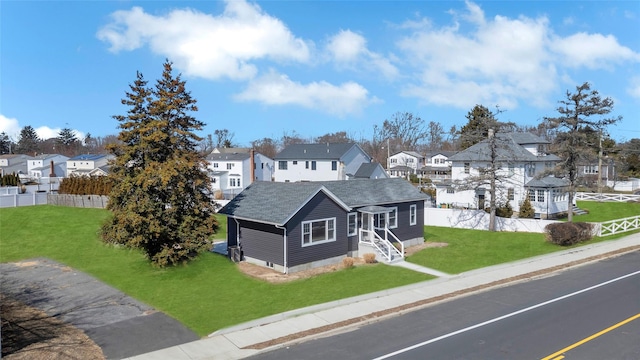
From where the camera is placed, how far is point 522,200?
42875 mm

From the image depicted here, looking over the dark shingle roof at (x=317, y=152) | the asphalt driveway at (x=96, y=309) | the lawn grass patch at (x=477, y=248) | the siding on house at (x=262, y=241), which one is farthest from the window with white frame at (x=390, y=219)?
the dark shingle roof at (x=317, y=152)

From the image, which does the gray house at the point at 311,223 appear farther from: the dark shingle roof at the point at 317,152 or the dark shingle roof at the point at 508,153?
the dark shingle roof at the point at 317,152

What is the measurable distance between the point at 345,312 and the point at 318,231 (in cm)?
809

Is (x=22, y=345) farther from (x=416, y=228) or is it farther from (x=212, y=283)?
(x=416, y=228)

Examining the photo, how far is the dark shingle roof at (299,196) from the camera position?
24.0m

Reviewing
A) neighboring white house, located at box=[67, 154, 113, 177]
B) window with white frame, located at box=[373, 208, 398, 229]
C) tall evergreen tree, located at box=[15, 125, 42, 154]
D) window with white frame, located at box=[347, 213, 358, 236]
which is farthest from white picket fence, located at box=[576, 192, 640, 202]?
tall evergreen tree, located at box=[15, 125, 42, 154]

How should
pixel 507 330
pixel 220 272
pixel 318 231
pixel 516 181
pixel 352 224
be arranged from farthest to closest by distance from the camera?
pixel 516 181 → pixel 352 224 → pixel 318 231 → pixel 220 272 → pixel 507 330

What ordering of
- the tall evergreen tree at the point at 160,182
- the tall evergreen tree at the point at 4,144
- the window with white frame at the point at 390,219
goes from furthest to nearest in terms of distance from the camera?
the tall evergreen tree at the point at 4,144 < the window with white frame at the point at 390,219 < the tall evergreen tree at the point at 160,182

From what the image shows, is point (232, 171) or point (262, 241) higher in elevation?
point (232, 171)

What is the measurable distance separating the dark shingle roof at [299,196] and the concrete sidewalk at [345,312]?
662 cm

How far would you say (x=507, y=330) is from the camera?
14656 millimetres

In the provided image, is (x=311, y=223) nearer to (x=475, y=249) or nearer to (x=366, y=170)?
(x=475, y=249)

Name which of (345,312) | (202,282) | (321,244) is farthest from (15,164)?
(345,312)

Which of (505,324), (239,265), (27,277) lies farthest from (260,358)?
(27,277)
